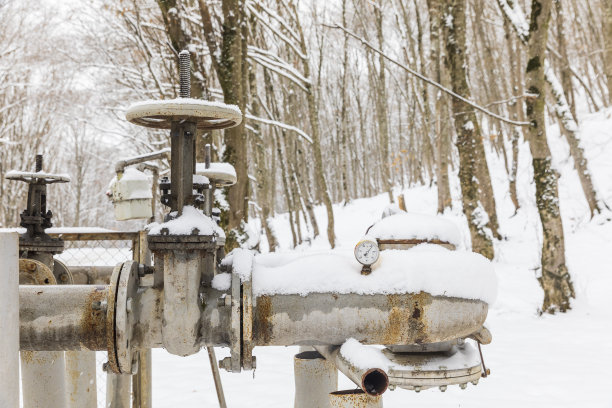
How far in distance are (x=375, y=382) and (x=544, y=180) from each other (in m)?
5.78

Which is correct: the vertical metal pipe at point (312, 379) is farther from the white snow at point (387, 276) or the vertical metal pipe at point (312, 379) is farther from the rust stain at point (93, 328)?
the rust stain at point (93, 328)

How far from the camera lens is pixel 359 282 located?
2201 millimetres

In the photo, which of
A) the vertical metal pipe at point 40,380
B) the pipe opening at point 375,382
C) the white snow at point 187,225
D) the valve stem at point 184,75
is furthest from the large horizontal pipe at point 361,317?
the vertical metal pipe at point 40,380

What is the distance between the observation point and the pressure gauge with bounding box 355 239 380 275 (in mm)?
2135

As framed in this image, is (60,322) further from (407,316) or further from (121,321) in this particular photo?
(407,316)

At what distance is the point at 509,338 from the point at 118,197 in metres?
4.80

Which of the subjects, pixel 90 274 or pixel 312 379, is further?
pixel 90 274

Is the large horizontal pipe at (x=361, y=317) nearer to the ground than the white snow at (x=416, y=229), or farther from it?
nearer to the ground

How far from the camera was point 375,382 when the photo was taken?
6.51 feet

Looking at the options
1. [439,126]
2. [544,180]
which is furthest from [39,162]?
[439,126]

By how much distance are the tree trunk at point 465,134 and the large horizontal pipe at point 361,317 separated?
22.3ft

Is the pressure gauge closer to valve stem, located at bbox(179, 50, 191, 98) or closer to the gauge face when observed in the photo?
the gauge face

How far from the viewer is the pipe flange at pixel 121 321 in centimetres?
209

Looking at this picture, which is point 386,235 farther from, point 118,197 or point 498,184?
point 498,184
